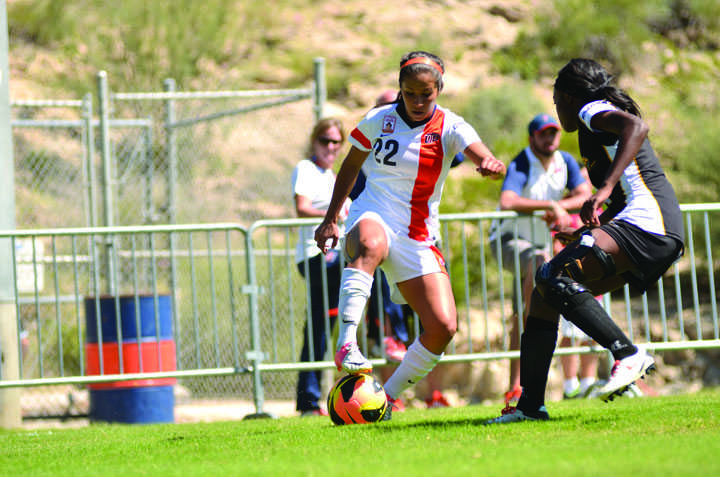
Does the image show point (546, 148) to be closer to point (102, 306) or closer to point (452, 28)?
point (102, 306)

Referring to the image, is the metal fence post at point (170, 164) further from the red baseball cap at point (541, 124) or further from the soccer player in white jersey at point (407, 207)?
the soccer player in white jersey at point (407, 207)

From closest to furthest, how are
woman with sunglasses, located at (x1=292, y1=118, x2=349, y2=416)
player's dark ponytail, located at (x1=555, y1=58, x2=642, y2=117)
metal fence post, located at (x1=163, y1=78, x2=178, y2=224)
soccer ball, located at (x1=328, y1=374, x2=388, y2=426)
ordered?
player's dark ponytail, located at (x1=555, y1=58, x2=642, y2=117), soccer ball, located at (x1=328, y1=374, x2=388, y2=426), woman with sunglasses, located at (x1=292, y1=118, x2=349, y2=416), metal fence post, located at (x1=163, y1=78, x2=178, y2=224)

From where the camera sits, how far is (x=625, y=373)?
4605 millimetres

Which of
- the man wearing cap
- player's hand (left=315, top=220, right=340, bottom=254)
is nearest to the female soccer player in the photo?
player's hand (left=315, top=220, right=340, bottom=254)

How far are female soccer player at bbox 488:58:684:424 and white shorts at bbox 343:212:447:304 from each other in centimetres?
67

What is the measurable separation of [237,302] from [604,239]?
29.8 ft

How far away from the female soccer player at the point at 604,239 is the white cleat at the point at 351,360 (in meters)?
0.74

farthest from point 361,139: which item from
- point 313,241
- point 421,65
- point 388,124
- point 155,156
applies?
point 155,156

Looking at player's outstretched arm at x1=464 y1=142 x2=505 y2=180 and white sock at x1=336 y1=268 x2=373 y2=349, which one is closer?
player's outstretched arm at x1=464 y1=142 x2=505 y2=180

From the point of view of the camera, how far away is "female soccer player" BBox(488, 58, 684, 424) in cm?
477

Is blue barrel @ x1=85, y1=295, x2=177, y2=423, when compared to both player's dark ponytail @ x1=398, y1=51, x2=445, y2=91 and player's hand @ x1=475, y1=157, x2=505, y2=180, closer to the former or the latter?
player's dark ponytail @ x1=398, y1=51, x2=445, y2=91

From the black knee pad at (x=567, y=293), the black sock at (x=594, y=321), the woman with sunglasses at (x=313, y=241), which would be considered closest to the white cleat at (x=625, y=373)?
the black sock at (x=594, y=321)

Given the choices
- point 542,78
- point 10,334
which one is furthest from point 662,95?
point 10,334

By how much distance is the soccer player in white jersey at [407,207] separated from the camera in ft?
18.0
